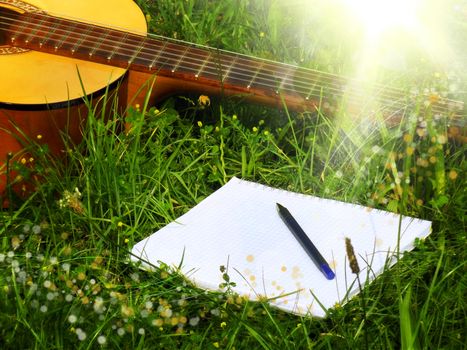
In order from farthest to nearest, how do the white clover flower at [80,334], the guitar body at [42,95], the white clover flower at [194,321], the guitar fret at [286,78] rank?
Answer: the guitar fret at [286,78] < the guitar body at [42,95] < the white clover flower at [194,321] < the white clover flower at [80,334]

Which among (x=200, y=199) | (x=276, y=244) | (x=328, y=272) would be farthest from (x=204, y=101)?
(x=328, y=272)

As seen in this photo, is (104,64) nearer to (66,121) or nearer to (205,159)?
(66,121)

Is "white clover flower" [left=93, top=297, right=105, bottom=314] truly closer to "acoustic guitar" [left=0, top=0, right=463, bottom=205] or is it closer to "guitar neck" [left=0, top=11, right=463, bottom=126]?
"acoustic guitar" [left=0, top=0, right=463, bottom=205]

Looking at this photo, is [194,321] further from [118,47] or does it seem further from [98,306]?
[118,47]

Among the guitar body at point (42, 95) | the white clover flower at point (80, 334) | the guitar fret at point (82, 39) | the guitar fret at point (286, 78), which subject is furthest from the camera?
the guitar fret at point (82, 39)

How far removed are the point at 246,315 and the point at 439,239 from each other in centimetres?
55

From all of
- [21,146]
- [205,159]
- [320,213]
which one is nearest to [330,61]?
[205,159]

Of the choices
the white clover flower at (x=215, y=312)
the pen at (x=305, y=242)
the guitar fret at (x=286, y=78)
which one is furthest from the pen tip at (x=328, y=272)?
the guitar fret at (x=286, y=78)

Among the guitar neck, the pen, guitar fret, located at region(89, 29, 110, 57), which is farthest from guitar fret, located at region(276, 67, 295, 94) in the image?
guitar fret, located at region(89, 29, 110, 57)

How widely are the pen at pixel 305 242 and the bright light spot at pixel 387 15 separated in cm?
115

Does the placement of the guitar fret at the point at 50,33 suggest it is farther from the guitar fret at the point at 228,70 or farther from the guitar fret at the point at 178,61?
the guitar fret at the point at 228,70

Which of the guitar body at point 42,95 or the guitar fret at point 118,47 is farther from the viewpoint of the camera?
the guitar fret at point 118,47

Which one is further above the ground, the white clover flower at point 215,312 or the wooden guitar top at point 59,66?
the wooden guitar top at point 59,66

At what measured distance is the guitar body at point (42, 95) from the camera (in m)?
2.43
